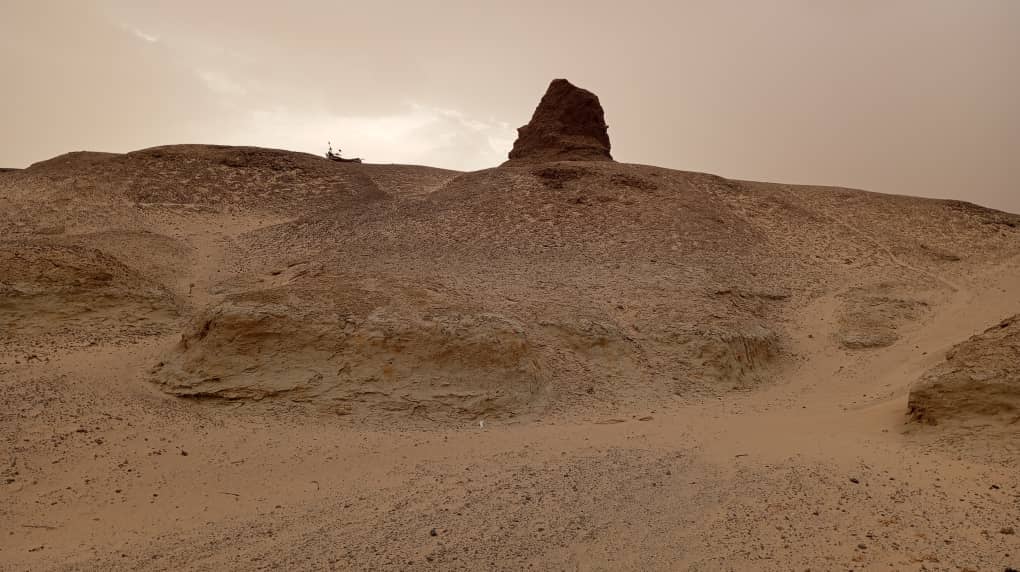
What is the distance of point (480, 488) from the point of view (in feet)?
20.6

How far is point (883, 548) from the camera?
15.8ft

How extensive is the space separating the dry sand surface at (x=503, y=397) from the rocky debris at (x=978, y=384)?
0.11ft

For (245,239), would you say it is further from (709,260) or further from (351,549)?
(351,549)

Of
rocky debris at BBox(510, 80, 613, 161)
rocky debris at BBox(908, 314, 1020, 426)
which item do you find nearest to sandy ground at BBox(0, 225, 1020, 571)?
rocky debris at BBox(908, 314, 1020, 426)

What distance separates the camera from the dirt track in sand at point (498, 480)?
4.95 m

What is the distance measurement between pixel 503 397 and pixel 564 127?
66.2ft

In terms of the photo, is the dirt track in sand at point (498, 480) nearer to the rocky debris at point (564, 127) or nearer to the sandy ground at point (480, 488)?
the sandy ground at point (480, 488)

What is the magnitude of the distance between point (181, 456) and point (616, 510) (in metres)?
4.81

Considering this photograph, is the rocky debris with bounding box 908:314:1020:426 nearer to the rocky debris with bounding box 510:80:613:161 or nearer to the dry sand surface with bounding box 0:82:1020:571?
the dry sand surface with bounding box 0:82:1020:571

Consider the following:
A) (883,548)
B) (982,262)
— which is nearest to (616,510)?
(883,548)

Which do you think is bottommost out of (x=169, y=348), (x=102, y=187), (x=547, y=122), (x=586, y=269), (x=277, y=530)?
(x=277, y=530)

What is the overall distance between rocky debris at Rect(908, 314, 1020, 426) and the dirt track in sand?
0.23m

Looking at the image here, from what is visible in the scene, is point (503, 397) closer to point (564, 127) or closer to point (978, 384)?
point (978, 384)

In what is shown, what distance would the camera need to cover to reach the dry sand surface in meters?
5.21
